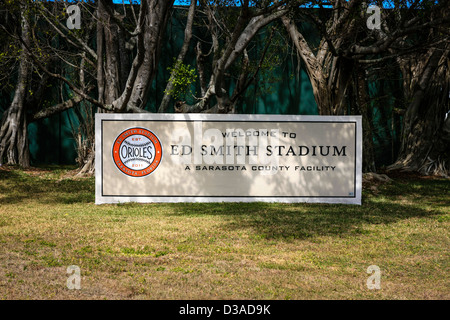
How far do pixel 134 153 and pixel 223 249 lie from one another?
4129 millimetres

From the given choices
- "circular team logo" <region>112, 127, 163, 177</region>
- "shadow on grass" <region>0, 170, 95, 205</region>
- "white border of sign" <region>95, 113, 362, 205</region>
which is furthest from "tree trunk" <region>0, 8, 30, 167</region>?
"circular team logo" <region>112, 127, 163, 177</region>

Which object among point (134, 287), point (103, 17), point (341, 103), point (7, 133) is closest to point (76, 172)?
point (7, 133)

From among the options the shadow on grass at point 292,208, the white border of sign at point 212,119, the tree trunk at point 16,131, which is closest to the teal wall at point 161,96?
the tree trunk at point 16,131

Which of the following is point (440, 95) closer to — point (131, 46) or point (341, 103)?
point (341, 103)

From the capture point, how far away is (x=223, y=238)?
6.85 metres

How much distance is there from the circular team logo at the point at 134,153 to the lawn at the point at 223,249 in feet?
2.16

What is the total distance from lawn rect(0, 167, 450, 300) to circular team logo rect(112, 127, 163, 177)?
0.66m

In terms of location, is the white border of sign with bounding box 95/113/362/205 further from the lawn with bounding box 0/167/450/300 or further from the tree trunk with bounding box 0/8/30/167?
the tree trunk with bounding box 0/8/30/167

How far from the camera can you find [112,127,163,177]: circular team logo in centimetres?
980

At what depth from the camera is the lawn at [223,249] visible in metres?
4.72

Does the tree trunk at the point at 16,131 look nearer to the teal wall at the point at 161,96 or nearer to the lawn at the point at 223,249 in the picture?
the teal wall at the point at 161,96

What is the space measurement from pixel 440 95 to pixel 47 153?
40.3 feet

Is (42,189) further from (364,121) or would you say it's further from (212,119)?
(364,121)

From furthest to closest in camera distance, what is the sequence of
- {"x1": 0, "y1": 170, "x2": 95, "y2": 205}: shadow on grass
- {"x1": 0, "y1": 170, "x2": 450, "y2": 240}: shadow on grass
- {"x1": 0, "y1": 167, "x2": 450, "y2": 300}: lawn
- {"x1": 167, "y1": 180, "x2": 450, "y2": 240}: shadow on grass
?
1. {"x1": 0, "y1": 170, "x2": 95, "y2": 205}: shadow on grass
2. {"x1": 0, "y1": 170, "x2": 450, "y2": 240}: shadow on grass
3. {"x1": 167, "y1": 180, "x2": 450, "y2": 240}: shadow on grass
4. {"x1": 0, "y1": 167, "x2": 450, "y2": 300}: lawn
